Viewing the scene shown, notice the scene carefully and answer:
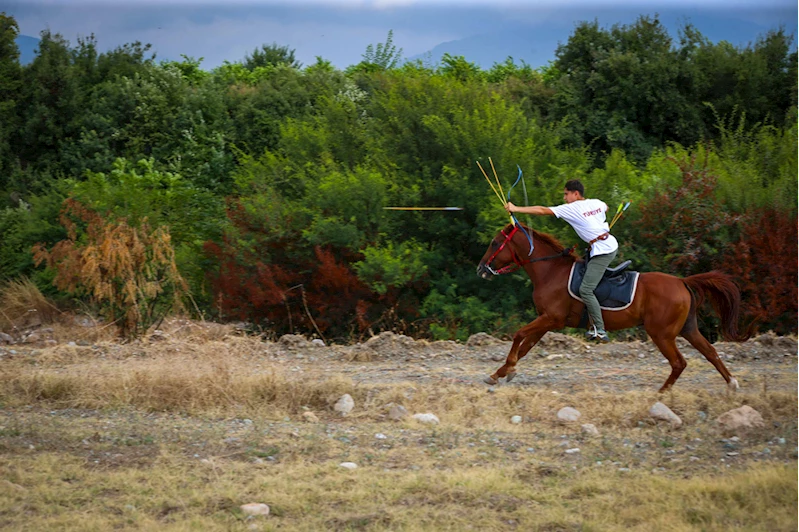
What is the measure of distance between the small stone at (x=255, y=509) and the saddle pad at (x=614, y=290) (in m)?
5.11

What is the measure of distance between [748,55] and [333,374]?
19.7 m

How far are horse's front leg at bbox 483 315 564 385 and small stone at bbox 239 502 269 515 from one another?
448 centimetres

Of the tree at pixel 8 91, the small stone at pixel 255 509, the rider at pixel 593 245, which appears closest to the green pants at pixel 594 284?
the rider at pixel 593 245

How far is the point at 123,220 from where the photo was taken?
52.1 ft

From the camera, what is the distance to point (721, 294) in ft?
33.5

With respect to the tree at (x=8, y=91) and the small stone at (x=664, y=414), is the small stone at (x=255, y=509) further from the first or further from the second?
the tree at (x=8, y=91)

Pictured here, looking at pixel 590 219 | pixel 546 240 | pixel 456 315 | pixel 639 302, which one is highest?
pixel 590 219

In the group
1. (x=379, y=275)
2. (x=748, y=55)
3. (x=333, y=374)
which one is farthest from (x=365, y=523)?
(x=748, y=55)

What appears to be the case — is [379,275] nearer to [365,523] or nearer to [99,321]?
[99,321]

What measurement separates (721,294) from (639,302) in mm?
1054

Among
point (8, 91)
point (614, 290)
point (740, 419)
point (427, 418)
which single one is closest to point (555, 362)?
point (614, 290)

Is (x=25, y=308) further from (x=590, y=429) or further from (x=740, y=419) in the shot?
(x=740, y=419)

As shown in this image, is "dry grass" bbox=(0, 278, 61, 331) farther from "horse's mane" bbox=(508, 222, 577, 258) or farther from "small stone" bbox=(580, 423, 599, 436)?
"small stone" bbox=(580, 423, 599, 436)

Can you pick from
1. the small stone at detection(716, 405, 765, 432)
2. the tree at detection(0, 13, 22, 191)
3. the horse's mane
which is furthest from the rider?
the tree at detection(0, 13, 22, 191)
